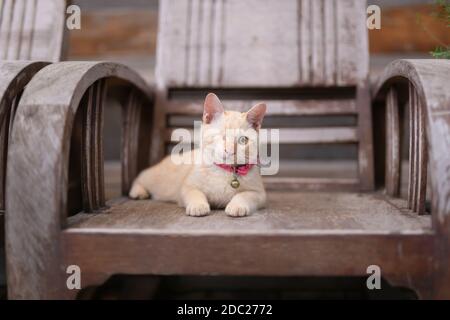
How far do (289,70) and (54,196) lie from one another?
110 cm

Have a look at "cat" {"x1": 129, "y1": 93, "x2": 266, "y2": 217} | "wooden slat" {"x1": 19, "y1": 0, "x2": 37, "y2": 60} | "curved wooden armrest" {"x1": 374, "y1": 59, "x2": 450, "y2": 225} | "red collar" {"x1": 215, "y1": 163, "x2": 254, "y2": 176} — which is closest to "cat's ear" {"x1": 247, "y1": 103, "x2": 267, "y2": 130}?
"cat" {"x1": 129, "y1": 93, "x2": 266, "y2": 217}

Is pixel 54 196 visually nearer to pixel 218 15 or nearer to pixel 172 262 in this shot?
pixel 172 262

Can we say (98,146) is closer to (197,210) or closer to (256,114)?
(197,210)

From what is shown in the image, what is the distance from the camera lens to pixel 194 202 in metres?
1.15

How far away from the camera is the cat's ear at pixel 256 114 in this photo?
1249mm

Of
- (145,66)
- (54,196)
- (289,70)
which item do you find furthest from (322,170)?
(54,196)

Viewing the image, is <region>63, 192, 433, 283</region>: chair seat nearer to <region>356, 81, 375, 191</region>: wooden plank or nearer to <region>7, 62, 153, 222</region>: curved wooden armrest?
<region>7, 62, 153, 222</region>: curved wooden armrest

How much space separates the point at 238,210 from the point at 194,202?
0.13 m

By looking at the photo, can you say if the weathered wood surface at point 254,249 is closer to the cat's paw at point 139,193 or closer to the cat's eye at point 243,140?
the cat's eye at point 243,140

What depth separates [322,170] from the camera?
2.35 metres

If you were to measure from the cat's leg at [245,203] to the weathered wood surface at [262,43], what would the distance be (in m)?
0.64

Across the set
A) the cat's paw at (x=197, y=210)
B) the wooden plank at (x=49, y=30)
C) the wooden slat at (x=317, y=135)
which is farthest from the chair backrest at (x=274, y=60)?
the cat's paw at (x=197, y=210)

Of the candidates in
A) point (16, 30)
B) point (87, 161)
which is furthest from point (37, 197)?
point (16, 30)

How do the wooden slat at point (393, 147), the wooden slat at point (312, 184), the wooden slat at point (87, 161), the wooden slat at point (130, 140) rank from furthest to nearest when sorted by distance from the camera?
1. the wooden slat at point (312, 184)
2. the wooden slat at point (130, 140)
3. the wooden slat at point (393, 147)
4. the wooden slat at point (87, 161)
